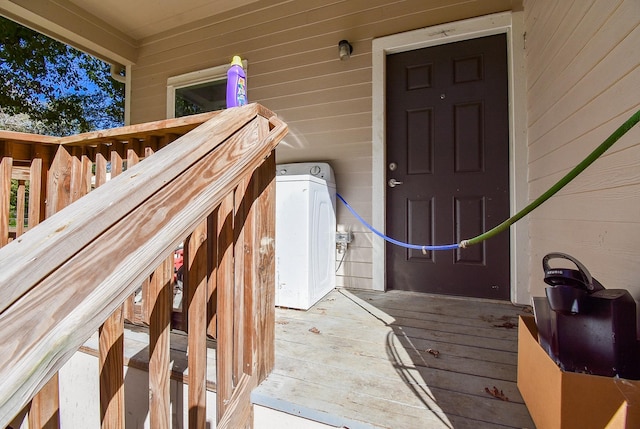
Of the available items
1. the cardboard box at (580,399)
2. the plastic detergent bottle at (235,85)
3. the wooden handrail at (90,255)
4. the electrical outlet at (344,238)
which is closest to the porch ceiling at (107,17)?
the plastic detergent bottle at (235,85)

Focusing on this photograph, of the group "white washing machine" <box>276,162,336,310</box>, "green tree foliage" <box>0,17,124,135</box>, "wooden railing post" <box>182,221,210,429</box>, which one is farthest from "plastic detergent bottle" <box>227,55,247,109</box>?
"green tree foliage" <box>0,17,124,135</box>

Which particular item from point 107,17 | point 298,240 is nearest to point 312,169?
point 298,240

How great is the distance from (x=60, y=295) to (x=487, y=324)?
204 centimetres

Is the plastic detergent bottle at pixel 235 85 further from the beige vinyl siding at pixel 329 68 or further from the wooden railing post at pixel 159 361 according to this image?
the beige vinyl siding at pixel 329 68

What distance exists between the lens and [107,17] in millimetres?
3377

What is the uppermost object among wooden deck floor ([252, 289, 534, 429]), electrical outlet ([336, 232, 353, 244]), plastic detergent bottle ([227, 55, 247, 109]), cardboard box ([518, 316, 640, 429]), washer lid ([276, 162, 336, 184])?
plastic detergent bottle ([227, 55, 247, 109])

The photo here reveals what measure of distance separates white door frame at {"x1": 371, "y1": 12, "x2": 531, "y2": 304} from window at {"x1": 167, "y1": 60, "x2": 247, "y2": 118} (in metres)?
1.88

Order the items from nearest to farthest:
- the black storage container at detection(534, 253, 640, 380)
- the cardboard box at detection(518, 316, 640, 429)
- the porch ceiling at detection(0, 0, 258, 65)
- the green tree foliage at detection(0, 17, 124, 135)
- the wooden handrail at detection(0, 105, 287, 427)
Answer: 1. the wooden handrail at detection(0, 105, 287, 427)
2. the cardboard box at detection(518, 316, 640, 429)
3. the black storage container at detection(534, 253, 640, 380)
4. the porch ceiling at detection(0, 0, 258, 65)
5. the green tree foliage at detection(0, 17, 124, 135)

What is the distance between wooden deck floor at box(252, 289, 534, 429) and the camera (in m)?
1.02

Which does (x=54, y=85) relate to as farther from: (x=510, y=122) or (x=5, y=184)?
(x=510, y=122)

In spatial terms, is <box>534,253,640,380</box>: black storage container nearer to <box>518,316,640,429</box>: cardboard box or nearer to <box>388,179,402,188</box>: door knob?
<box>518,316,640,429</box>: cardboard box

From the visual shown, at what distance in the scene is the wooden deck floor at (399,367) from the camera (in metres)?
1.02

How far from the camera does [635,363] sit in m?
0.83

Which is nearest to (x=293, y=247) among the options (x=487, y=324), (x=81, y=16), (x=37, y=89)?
(x=487, y=324)
